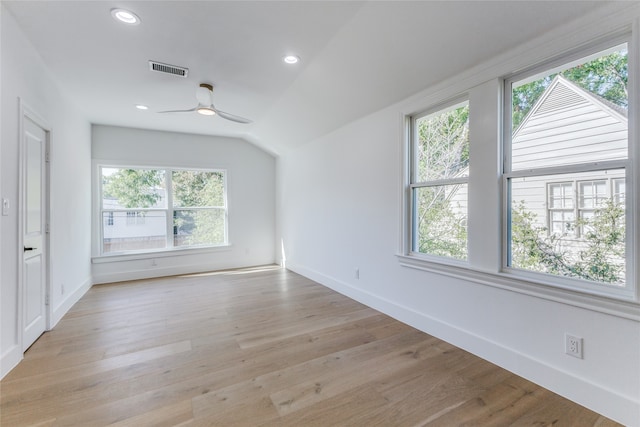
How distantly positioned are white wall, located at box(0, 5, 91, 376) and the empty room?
3 cm

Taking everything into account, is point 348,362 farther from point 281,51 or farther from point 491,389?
point 281,51

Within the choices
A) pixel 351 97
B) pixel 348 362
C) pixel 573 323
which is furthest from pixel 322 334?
pixel 351 97

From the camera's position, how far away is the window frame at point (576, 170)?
159 cm

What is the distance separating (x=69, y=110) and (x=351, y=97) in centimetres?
350

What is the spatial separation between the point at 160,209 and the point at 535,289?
545 centimetres

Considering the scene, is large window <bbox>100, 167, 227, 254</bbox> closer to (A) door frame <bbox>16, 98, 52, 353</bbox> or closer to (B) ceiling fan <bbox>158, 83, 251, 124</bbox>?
(A) door frame <bbox>16, 98, 52, 353</bbox>

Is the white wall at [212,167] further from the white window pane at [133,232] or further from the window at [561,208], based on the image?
the window at [561,208]

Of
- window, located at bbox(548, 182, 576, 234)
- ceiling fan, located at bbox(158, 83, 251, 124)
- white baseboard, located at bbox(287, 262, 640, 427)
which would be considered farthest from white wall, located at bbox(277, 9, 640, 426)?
ceiling fan, located at bbox(158, 83, 251, 124)

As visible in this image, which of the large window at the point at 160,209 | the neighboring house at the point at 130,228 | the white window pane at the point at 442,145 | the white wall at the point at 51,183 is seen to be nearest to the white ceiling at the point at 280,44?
the white wall at the point at 51,183

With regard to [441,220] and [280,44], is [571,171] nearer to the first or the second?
[441,220]

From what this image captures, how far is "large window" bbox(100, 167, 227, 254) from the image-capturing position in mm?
4801

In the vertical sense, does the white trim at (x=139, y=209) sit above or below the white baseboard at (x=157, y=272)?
above

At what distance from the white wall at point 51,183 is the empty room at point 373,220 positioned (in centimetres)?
3

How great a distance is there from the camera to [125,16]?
2107 mm
